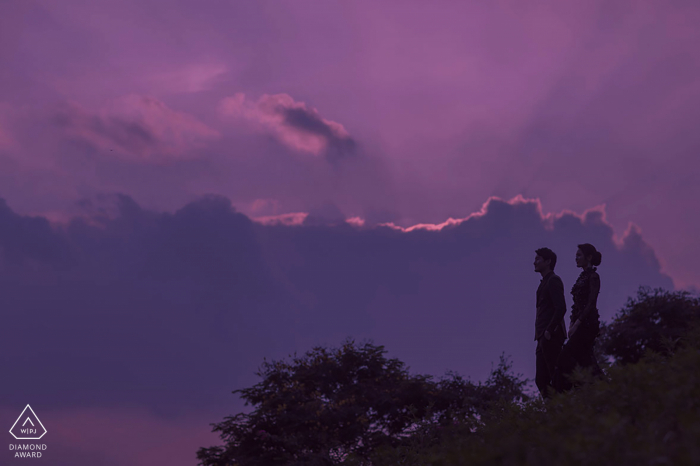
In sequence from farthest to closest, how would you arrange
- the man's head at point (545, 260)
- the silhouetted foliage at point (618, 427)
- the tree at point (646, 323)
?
the tree at point (646, 323)
the man's head at point (545, 260)
the silhouetted foliage at point (618, 427)

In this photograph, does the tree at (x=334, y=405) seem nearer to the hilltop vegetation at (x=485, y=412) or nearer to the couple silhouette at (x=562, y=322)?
the hilltop vegetation at (x=485, y=412)

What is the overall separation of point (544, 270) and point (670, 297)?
26.5 m

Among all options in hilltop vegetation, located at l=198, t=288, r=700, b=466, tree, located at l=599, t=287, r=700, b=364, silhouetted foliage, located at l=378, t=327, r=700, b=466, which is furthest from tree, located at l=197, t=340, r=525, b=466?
silhouetted foliage, located at l=378, t=327, r=700, b=466

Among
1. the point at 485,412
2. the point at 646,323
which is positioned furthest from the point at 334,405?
the point at 646,323

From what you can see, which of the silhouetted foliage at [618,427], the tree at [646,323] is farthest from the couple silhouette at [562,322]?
the tree at [646,323]

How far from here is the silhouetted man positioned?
36.0ft

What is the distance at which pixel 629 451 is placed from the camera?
459cm

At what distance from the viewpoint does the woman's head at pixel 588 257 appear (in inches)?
434

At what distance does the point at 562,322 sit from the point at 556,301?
42 cm

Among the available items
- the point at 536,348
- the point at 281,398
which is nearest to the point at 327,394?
the point at 281,398

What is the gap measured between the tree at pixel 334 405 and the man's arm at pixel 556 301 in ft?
41.6

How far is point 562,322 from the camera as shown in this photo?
10984 millimetres

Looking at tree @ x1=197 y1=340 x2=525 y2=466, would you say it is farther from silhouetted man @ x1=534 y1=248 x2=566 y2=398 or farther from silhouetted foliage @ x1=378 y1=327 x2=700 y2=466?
silhouetted foliage @ x1=378 y1=327 x2=700 y2=466

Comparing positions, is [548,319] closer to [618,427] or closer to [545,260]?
[545,260]
